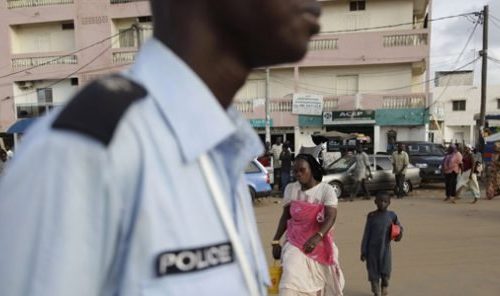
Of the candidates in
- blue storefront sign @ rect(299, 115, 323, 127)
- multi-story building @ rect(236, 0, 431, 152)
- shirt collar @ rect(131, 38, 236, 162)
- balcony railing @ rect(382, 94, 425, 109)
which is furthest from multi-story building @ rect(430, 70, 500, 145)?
shirt collar @ rect(131, 38, 236, 162)

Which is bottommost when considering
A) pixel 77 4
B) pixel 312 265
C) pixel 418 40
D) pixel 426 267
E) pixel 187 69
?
pixel 426 267

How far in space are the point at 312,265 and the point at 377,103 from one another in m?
18.6

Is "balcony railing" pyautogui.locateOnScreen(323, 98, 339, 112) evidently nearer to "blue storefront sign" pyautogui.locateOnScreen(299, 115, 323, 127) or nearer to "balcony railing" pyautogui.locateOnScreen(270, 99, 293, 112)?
"blue storefront sign" pyautogui.locateOnScreen(299, 115, 323, 127)

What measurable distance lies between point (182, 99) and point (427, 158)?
16255 mm

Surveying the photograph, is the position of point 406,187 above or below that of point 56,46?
below

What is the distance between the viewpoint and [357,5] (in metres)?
22.6

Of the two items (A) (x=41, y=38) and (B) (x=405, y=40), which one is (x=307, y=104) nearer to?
(B) (x=405, y=40)

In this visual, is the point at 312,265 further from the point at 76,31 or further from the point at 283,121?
the point at 76,31

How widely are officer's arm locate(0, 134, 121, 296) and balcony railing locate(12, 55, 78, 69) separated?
2519 cm

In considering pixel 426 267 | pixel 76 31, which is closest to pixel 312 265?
pixel 426 267

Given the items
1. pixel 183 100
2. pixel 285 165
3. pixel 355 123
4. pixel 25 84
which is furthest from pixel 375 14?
pixel 183 100

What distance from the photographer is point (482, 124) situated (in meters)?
19.6

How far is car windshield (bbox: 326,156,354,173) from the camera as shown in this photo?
1402 cm

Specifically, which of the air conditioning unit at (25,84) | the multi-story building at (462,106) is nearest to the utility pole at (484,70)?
the multi-story building at (462,106)
